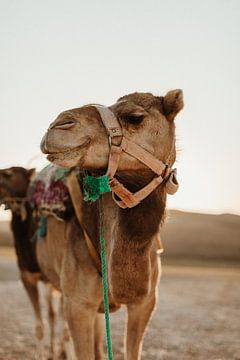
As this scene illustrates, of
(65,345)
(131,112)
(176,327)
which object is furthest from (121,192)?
(176,327)

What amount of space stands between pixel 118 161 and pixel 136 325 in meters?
1.68

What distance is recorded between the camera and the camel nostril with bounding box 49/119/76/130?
11.7ft

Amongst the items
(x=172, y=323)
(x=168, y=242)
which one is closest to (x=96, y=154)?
(x=172, y=323)

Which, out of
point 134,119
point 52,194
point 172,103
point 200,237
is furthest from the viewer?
point 200,237

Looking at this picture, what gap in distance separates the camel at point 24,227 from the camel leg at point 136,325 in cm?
242

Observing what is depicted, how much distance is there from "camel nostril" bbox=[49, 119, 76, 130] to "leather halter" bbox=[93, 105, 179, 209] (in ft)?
0.85

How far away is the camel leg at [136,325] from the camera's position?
16.1 ft

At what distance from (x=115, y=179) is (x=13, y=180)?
4.03 metres

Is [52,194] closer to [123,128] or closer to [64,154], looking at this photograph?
[123,128]

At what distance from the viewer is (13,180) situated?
25.5 ft

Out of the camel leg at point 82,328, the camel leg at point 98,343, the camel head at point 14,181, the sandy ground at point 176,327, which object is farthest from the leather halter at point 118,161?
the sandy ground at point 176,327

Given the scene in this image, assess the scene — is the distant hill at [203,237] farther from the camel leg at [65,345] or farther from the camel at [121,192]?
the camel at [121,192]

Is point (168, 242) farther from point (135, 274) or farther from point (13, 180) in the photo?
point (135, 274)

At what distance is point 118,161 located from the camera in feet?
12.5
